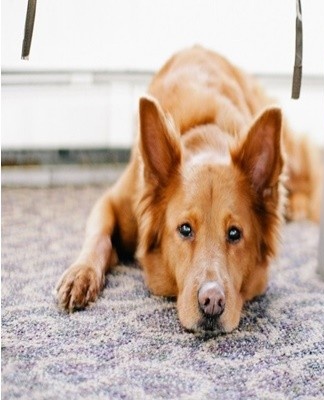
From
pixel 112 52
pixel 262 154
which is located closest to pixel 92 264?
pixel 262 154

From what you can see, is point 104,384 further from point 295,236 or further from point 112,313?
point 295,236

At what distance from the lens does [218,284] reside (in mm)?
1784

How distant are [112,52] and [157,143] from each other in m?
1.97

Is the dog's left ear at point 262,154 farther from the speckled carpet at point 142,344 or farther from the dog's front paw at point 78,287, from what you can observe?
the dog's front paw at point 78,287

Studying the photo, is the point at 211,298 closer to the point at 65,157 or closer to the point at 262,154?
the point at 262,154

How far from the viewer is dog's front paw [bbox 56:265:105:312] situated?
1.95 meters

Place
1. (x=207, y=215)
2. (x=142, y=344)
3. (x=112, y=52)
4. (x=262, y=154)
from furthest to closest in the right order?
(x=112, y=52) → (x=262, y=154) → (x=207, y=215) → (x=142, y=344)

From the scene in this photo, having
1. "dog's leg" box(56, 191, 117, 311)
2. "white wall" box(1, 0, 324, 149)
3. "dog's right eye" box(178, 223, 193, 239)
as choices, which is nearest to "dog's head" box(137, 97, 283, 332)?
"dog's right eye" box(178, 223, 193, 239)

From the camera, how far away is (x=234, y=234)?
6.46 ft

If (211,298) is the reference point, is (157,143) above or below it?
above

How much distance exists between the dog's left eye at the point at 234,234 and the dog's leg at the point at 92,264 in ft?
1.62

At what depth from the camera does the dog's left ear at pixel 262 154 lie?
201 cm

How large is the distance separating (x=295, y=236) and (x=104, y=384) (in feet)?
5.72

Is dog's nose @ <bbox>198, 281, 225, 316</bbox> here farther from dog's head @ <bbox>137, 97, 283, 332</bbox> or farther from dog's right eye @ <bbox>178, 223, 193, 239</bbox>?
dog's right eye @ <bbox>178, 223, 193, 239</bbox>
